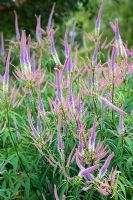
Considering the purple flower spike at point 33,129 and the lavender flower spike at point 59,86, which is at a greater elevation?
the lavender flower spike at point 59,86

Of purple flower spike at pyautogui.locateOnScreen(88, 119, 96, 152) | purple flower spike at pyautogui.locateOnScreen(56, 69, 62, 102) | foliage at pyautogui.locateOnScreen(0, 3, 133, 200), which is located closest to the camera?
purple flower spike at pyautogui.locateOnScreen(88, 119, 96, 152)

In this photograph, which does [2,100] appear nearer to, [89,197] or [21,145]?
[21,145]

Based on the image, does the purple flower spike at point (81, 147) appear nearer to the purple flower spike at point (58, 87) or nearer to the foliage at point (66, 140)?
the foliage at point (66, 140)

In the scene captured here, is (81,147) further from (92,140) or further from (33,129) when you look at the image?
(33,129)

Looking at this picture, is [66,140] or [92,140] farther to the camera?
[66,140]

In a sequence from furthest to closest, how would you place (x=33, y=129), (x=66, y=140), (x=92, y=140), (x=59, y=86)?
1. (x=66, y=140)
2. (x=33, y=129)
3. (x=59, y=86)
4. (x=92, y=140)

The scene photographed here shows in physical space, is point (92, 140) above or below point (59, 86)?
below

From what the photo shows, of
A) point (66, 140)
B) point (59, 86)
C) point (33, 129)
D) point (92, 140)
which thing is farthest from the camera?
point (66, 140)

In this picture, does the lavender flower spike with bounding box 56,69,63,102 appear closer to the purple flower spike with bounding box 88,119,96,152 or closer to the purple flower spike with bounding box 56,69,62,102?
the purple flower spike with bounding box 56,69,62,102

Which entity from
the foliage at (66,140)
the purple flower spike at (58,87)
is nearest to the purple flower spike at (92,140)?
the foliage at (66,140)

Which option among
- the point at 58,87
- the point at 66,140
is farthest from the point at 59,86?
the point at 66,140

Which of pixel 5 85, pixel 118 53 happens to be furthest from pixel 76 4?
pixel 5 85

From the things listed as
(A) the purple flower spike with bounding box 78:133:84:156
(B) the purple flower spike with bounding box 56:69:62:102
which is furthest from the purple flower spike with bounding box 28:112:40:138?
(A) the purple flower spike with bounding box 78:133:84:156

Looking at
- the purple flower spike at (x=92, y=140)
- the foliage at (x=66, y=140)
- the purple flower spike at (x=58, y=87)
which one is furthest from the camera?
the foliage at (x=66, y=140)
